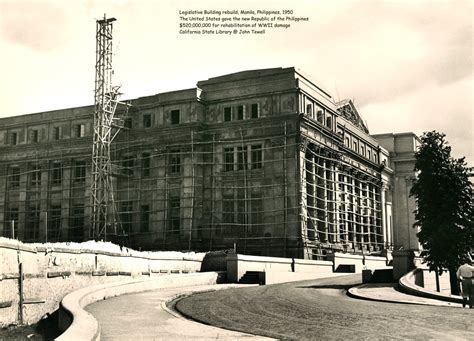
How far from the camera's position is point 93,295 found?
16688mm

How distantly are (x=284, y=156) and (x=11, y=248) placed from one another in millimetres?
34378

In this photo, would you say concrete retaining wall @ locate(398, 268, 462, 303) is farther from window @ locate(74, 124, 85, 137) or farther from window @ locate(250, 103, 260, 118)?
window @ locate(74, 124, 85, 137)

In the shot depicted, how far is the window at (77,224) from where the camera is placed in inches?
2136

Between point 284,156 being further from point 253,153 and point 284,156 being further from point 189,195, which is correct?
point 189,195

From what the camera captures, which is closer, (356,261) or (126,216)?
(356,261)

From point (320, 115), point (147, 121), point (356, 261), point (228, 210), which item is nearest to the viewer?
point (356, 261)

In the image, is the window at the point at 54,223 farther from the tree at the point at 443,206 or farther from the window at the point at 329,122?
the tree at the point at 443,206

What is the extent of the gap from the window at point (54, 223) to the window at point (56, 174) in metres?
2.49

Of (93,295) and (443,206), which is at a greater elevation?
(443,206)

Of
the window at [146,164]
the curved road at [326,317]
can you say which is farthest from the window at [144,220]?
the curved road at [326,317]

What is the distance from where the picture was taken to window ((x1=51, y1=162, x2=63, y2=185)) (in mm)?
56406

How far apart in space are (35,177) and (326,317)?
4924 centimetres

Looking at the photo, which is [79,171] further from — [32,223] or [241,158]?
[241,158]

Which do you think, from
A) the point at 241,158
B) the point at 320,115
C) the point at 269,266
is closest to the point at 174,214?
the point at 241,158
